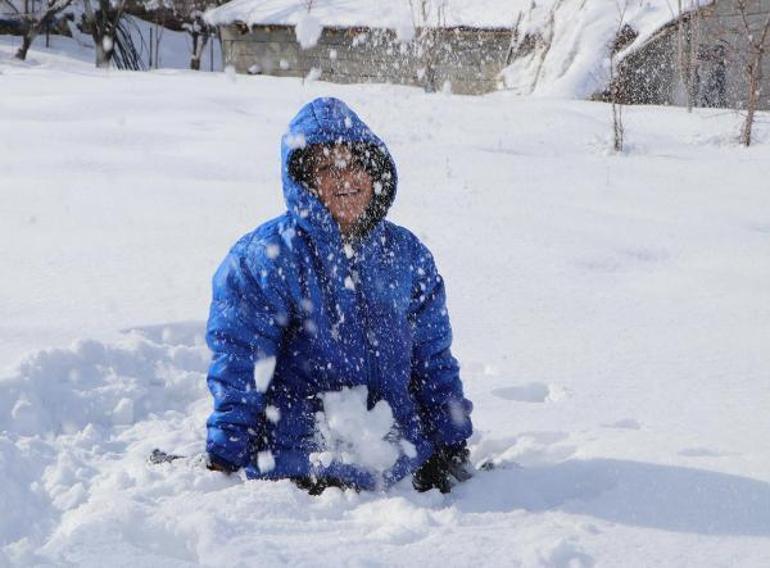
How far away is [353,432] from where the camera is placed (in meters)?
2.63

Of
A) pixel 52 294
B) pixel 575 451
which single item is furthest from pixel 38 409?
pixel 575 451

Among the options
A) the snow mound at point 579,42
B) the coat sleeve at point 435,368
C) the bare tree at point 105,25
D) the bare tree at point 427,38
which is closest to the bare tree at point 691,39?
the snow mound at point 579,42

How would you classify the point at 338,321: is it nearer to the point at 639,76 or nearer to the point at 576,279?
the point at 576,279

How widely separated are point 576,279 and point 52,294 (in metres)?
2.49

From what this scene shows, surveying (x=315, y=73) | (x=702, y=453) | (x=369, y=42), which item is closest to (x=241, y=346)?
(x=702, y=453)

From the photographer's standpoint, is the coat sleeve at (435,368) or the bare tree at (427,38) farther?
the bare tree at (427,38)

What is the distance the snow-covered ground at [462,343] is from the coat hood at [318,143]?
26.6 inches

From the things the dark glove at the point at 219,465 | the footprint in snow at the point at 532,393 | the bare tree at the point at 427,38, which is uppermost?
the bare tree at the point at 427,38

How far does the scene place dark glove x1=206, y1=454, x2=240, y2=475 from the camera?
2572 mm

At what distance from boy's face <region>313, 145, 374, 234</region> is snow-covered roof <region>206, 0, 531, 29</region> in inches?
495

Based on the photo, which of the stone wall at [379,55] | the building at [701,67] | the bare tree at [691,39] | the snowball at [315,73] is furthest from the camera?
the snowball at [315,73]

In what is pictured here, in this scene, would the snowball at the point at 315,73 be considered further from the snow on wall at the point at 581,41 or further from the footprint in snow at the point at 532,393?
the footprint in snow at the point at 532,393

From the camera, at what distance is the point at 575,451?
2973 mm

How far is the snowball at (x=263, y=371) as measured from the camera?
254 cm
